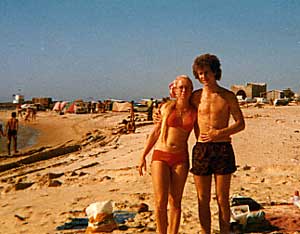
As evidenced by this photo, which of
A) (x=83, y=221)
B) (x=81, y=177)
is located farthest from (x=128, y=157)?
(x=83, y=221)

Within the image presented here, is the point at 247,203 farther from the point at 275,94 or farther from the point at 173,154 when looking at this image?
the point at 275,94

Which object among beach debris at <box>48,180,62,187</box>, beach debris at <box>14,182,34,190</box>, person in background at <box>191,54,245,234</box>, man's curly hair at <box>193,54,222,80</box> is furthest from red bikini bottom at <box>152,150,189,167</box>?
beach debris at <box>14,182,34,190</box>

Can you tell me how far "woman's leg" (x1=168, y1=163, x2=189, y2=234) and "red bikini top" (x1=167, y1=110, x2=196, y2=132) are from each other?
1.31ft

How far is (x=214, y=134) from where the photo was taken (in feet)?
13.9

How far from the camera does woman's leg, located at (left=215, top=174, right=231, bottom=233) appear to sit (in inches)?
168

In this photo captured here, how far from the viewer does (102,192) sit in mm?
8047

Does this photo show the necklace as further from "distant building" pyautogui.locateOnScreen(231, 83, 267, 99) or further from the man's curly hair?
"distant building" pyautogui.locateOnScreen(231, 83, 267, 99)

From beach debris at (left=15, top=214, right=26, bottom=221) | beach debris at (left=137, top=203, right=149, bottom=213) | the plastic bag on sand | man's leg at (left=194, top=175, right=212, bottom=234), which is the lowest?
beach debris at (left=15, top=214, right=26, bottom=221)

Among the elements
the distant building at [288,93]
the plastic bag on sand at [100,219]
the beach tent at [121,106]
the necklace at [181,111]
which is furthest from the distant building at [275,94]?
the necklace at [181,111]

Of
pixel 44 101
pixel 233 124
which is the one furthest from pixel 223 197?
pixel 44 101

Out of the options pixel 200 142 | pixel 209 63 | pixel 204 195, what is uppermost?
pixel 209 63

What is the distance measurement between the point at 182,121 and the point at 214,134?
1.22 ft

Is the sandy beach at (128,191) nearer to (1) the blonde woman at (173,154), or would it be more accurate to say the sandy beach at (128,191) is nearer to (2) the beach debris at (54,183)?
(2) the beach debris at (54,183)

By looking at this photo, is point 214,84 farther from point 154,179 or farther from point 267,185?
point 267,185
